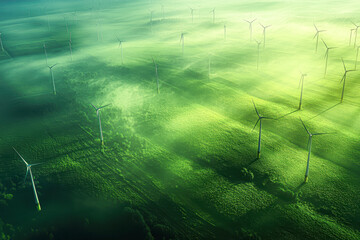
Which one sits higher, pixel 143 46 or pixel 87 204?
pixel 143 46

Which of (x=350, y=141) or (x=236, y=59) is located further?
(x=236, y=59)

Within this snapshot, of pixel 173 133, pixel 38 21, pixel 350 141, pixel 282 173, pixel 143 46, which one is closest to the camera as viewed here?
pixel 282 173

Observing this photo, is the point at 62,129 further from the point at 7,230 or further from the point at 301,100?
the point at 301,100

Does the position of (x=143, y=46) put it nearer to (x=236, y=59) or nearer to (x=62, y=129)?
(x=236, y=59)

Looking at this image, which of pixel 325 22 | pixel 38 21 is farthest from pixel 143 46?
pixel 38 21

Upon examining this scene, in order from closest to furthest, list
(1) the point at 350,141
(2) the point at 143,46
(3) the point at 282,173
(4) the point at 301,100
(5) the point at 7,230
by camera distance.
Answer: (5) the point at 7,230, (3) the point at 282,173, (1) the point at 350,141, (4) the point at 301,100, (2) the point at 143,46

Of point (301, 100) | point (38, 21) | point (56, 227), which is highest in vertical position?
point (38, 21)

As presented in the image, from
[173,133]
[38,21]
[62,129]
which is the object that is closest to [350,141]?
[173,133]
